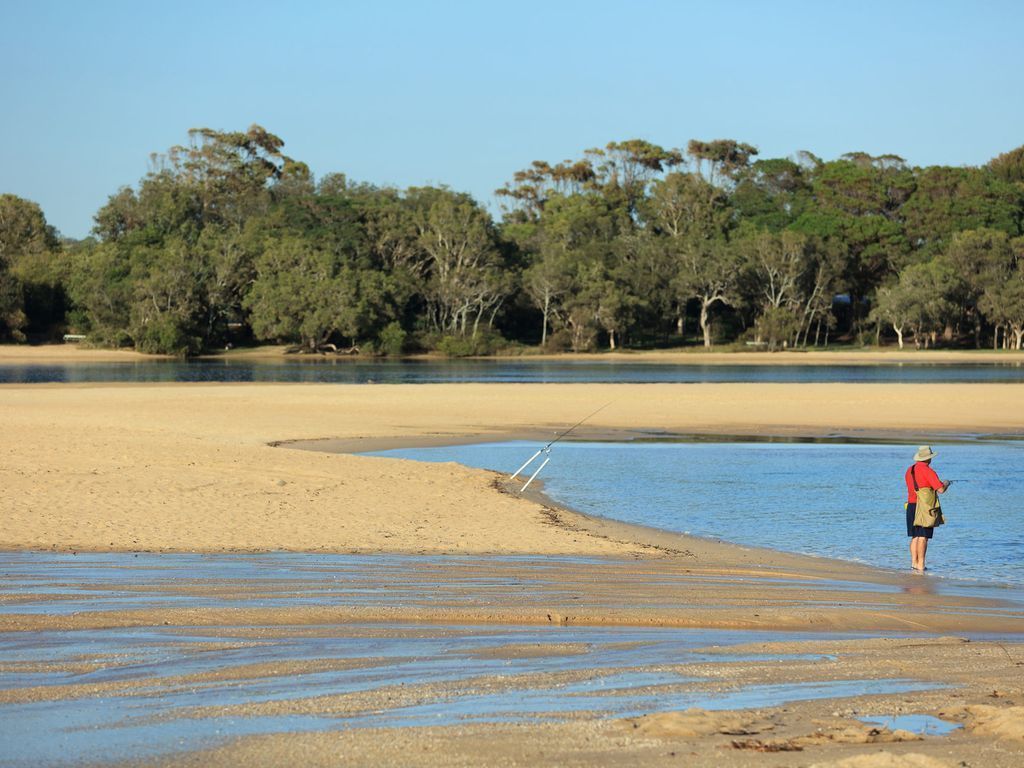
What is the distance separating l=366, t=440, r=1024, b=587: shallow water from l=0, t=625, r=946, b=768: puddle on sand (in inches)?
221

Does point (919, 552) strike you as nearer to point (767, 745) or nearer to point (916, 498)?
point (916, 498)

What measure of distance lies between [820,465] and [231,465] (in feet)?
35.6

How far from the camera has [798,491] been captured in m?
18.4

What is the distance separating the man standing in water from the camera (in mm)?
11914

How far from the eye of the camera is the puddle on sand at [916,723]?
18.3 ft

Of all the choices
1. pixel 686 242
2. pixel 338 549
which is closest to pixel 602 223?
pixel 686 242

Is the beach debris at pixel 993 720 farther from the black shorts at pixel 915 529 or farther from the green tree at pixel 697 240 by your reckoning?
the green tree at pixel 697 240

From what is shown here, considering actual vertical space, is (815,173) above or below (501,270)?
above

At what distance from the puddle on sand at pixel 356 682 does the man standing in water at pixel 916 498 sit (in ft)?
14.7

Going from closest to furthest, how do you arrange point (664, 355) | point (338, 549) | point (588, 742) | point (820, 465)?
point (588, 742) → point (338, 549) → point (820, 465) → point (664, 355)

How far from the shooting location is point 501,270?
95.2 m

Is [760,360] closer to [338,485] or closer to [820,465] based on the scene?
[820,465]

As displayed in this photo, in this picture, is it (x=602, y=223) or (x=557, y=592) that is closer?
(x=557, y=592)

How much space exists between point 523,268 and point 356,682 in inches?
3657
